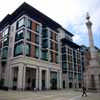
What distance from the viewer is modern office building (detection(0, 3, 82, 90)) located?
3759cm

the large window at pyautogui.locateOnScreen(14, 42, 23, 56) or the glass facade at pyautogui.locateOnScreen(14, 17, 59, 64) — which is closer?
the large window at pyautogui.locateOnScreen(14, 42, 23, 56)

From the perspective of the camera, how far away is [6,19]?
46156 mm

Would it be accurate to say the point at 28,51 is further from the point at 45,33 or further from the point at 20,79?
the point at 45,33

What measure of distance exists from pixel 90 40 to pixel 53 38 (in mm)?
18949

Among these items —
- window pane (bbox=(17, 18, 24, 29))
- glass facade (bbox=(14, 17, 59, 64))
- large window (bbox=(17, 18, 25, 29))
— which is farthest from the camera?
window pane (bbox=(17, 18, 24, 29))

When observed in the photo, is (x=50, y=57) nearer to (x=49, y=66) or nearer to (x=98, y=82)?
(x=49, y=66)

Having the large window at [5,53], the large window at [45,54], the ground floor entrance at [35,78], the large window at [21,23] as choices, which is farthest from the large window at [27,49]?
the large window at [5,53]

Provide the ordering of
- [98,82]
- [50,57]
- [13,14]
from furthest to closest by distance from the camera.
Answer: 1. [50,57]
2. [13,14]
3. [98,82]

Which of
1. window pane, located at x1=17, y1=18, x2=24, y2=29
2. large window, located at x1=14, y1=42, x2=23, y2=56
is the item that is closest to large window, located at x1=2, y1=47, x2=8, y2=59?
large window, located at x1=14, y1=42, x2=23, y2=56

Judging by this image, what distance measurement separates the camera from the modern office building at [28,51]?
37594 millimetres

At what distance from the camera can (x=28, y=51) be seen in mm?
38344

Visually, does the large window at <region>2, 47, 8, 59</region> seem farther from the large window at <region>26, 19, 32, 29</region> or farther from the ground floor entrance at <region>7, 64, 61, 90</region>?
the large window at <region>26, 19, 32, 29</region>

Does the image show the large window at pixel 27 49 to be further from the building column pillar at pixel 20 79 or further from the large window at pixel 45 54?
the large window at pixel 45 54

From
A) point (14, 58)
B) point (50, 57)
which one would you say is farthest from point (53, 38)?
point (14, 58)
